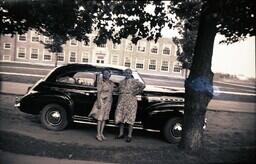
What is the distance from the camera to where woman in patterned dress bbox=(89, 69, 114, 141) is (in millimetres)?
7289

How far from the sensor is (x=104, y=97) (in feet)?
24.0

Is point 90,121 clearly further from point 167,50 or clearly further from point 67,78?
point 167,50

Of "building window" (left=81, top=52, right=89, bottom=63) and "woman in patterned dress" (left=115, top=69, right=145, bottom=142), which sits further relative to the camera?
"woman in patterned dress" (left=115, top=69, right=145, bottom=142)

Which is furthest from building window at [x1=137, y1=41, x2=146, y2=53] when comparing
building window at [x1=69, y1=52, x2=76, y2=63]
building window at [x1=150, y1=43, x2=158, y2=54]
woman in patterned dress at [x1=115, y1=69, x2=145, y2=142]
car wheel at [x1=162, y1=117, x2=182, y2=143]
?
car wheel at [x1=162, y1=117, x2=182, y2=143]

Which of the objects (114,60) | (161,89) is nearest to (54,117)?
(114,60)

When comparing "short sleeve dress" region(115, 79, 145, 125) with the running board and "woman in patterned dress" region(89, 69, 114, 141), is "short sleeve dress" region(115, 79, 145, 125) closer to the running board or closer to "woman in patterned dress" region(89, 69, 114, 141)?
"woman in patterned dress" region(89, 69, 114, 141)

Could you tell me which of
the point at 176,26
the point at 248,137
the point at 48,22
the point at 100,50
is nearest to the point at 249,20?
the point at 176,26

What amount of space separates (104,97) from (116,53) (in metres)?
0.92

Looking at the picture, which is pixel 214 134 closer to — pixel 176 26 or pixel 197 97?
pixel 197 97

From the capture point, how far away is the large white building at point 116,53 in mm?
6543

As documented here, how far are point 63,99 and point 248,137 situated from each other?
11.9 ft

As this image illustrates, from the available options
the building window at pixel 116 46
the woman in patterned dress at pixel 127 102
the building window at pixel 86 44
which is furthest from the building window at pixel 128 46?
the woman in patterned dress at pixel 127 102

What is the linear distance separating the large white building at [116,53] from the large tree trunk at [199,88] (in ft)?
1.10

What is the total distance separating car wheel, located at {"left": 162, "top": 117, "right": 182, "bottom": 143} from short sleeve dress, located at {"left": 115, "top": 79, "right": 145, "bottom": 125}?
2.99 feet
